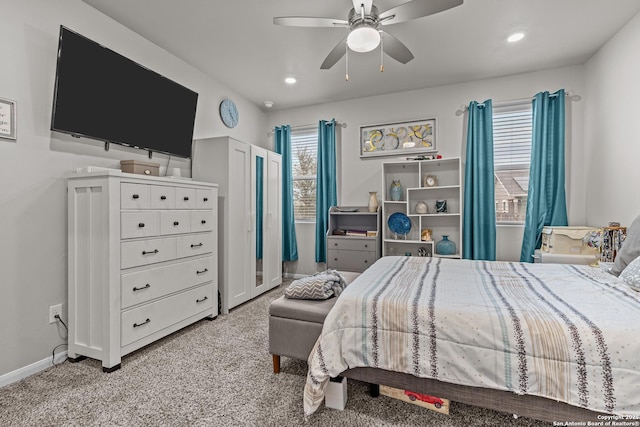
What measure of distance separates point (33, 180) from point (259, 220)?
218 cm

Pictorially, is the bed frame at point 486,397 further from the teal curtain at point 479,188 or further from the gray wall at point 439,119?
the gray wall at point 439,119

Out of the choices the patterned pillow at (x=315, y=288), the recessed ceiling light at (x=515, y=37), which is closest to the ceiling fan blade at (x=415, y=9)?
the recessed ceiling light at (x=515, y=37)

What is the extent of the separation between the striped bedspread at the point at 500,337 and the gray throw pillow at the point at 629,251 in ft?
0.71

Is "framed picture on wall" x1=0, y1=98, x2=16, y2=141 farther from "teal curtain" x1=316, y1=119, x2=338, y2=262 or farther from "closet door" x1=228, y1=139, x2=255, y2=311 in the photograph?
"teal curtain" x1=316, y1=119, x2=338, y2=262

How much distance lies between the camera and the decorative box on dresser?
4.03 meters

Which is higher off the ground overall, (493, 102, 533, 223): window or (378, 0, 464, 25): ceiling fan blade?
(378, 0, 464, 25): ceiling fan blade

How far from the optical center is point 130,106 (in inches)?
105

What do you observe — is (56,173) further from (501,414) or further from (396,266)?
(501,414)

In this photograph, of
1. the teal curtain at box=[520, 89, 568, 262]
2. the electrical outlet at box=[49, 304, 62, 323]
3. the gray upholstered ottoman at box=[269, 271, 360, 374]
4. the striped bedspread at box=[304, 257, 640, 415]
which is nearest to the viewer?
the striped bedspread at box=[304, 257, 640, 415]

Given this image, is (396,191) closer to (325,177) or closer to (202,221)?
(325,177)

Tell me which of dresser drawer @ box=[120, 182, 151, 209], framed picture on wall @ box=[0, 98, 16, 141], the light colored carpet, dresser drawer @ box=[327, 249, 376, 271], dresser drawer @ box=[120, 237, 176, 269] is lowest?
the light colored carpet

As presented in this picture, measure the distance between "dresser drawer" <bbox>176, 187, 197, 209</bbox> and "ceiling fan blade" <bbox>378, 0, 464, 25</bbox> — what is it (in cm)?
211

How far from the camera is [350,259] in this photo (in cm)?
410

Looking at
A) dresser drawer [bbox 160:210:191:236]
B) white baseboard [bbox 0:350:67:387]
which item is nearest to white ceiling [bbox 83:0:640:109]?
dresser drawer [bbox 160:210:191:236]
